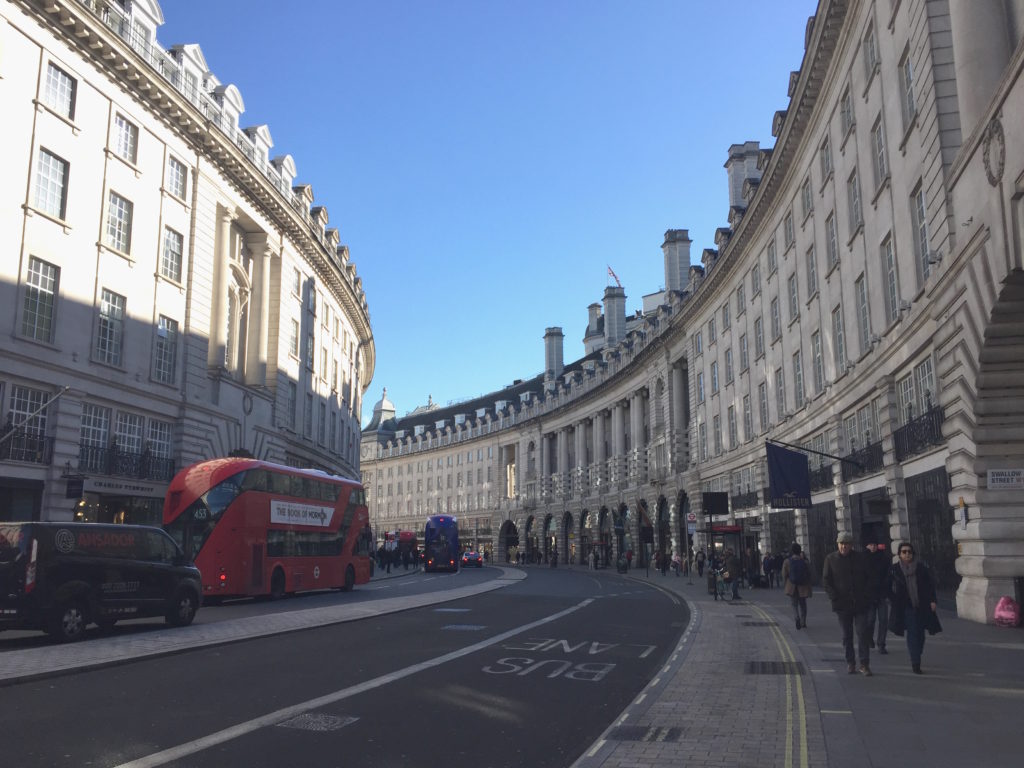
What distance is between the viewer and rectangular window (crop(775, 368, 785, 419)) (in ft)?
117

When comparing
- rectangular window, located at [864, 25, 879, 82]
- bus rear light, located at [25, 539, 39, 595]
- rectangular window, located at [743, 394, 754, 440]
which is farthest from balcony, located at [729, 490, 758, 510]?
bus rear light, located at [25, 539, 39, 595]

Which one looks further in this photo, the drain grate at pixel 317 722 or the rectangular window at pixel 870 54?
the rectangular window at pixel 870 54

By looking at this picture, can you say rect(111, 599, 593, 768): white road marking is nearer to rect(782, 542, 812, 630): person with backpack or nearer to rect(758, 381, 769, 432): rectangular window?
rect(782, 542, 812, 630): person with backpack

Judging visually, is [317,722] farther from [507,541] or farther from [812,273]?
[507,541]

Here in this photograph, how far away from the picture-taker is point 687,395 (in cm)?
5772

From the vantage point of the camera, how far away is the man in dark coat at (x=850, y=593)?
424 inches

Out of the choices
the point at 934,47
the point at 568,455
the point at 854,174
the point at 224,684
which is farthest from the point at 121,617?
the point at 568,455

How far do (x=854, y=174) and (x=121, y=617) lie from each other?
23.1 meters

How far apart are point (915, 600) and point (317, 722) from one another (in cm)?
740

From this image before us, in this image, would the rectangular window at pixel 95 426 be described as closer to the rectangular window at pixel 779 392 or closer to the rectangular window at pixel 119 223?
the rectangular window at pixel 119 223

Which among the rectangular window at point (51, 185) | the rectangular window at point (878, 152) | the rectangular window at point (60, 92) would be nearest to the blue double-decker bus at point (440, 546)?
the rectangular window at point (51, 185)

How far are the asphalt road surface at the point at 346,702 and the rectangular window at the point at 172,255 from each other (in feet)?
72.5

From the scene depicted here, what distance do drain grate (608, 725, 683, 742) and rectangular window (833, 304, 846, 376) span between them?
73.3 ft

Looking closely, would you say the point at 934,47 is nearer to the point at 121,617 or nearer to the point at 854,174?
the point at 854,174
